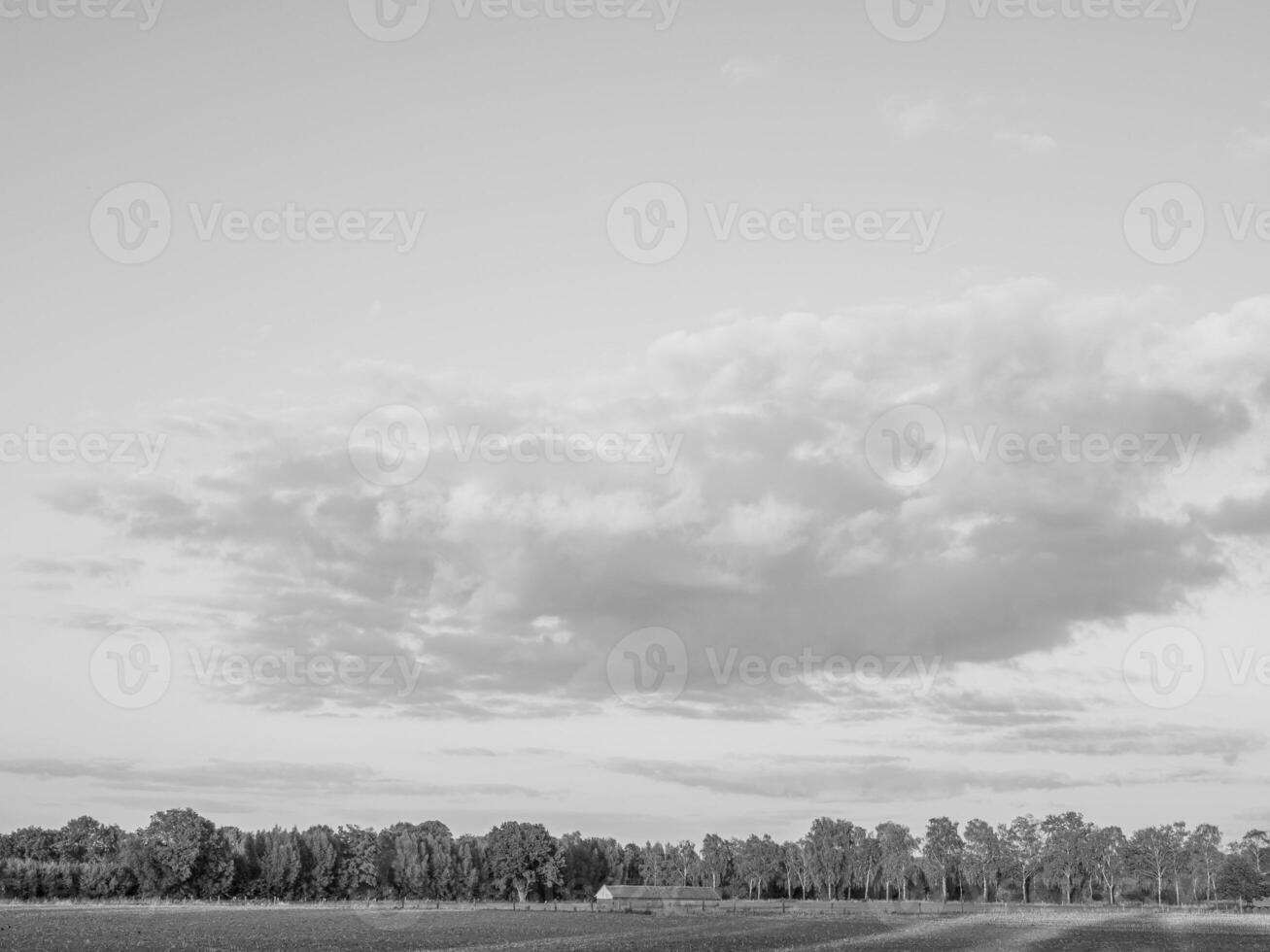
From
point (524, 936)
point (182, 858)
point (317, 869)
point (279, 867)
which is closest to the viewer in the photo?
point (524, 936)

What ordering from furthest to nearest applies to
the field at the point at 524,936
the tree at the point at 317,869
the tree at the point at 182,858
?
1. the tree at the point at 317,869
2. the tree at the point at 182,858
3. the field at the point at 524,936

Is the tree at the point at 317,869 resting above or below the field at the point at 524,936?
below

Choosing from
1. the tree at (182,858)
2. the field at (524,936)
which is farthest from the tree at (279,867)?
the field at (524,936)

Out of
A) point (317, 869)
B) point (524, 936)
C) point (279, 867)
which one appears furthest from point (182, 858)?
point (524, 936)

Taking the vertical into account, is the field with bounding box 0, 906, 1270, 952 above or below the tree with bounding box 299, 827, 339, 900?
above

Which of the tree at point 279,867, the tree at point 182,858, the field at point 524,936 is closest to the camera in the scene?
the field at point 524,936

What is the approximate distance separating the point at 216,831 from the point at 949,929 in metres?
122

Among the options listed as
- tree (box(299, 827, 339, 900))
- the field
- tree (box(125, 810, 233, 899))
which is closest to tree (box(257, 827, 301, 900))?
tree (box(299, 827, 339, 900))

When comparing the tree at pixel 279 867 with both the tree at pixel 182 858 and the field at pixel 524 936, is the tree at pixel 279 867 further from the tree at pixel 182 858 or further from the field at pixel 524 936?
the field at pixel 524 936

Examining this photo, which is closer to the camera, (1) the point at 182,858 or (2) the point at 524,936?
(2) the point at 524,936

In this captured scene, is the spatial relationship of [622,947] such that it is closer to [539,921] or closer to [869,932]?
[869,932]

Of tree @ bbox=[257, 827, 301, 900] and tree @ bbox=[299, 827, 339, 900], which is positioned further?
tree @ bbox=[299, 827, 339, 900]

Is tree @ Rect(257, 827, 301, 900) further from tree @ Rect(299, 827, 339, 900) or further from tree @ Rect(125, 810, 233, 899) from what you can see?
tree @ Rect(125, 810, 233, 899)

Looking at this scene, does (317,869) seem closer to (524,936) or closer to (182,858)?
(182,858)
